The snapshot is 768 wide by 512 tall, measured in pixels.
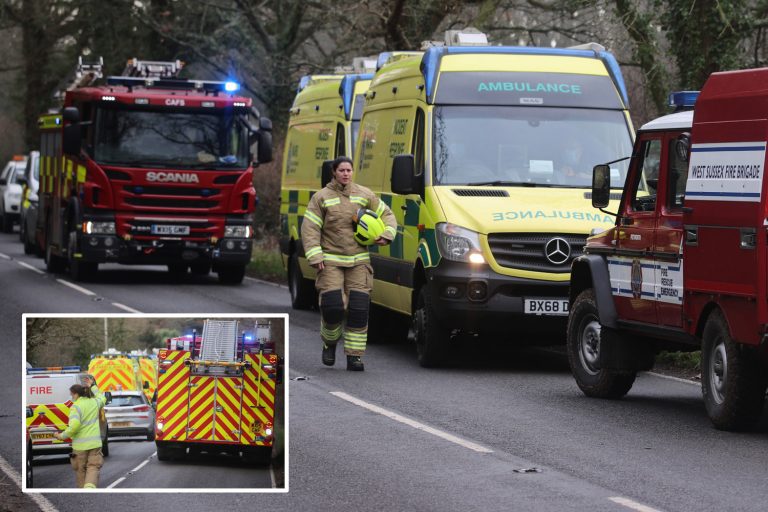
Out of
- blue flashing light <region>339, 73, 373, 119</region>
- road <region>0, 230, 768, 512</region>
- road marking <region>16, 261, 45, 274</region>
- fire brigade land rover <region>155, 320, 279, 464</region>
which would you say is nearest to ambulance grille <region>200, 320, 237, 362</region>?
fire brigade land rover <region>155, 320, 279, 464</region>

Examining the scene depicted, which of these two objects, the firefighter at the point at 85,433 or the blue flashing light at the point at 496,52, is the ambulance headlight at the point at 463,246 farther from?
the firefighter at the point at 85,433

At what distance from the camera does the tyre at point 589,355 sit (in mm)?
12273

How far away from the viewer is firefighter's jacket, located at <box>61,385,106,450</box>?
19.0 ft

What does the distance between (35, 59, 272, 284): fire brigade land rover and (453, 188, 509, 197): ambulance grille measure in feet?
33.4

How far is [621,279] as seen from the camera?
12094 mm

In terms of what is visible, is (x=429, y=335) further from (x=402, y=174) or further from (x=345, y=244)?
(x=402, y=174)

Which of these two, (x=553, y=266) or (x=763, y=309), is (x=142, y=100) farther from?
(x=763, y=309)

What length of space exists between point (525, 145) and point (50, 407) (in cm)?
940

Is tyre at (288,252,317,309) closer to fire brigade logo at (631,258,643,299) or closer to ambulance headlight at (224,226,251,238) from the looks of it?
ambulance headlight at (224,226,251,238)

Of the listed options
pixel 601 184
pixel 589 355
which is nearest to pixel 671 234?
pixel 601 184

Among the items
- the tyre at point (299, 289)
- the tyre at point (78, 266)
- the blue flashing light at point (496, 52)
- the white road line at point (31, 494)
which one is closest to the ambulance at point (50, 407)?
the white road line at point (31, 494)

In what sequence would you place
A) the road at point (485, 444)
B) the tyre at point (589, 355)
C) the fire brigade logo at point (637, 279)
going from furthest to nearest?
1. the tyre at point (589, 355)
2. the fire brigade logo at point (637, 279)
3. the road at point (485, 444)

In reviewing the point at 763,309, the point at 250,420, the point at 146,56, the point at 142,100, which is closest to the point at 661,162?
the point at 763,309

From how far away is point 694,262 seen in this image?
34.8 feet
